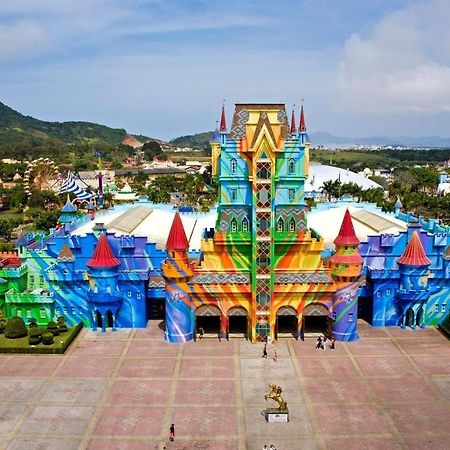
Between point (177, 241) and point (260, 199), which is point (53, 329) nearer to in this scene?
point (177, 241)

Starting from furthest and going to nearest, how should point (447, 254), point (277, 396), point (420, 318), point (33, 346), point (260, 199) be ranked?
point (447, 254) < point (420, 318) < point (260, 199) < point (33, 346) < point (277, 396)

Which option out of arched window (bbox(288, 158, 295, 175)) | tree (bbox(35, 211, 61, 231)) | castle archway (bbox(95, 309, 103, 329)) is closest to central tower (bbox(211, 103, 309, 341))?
arched window (bbox(288, 158, 295, 175))

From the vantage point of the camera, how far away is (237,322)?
165 ft

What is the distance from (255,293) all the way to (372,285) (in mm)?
11248

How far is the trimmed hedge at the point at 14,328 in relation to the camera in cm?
4638

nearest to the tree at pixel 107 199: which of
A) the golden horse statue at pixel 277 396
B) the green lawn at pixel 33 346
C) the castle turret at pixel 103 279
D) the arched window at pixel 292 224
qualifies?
the castle turret at pixel 103 279

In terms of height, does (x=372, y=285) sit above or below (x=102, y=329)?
above

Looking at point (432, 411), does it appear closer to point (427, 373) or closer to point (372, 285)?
point (427, 373)

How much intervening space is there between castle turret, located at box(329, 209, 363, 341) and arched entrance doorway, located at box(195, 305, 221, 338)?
33.3 feet

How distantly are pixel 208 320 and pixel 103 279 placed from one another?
1020 centimetres

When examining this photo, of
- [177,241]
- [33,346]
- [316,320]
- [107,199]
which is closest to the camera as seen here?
[33,346]

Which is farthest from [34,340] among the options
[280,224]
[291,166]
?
[291,166]

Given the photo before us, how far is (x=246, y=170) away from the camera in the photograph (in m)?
46.4

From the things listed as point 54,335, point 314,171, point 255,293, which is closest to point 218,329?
point 255,293
